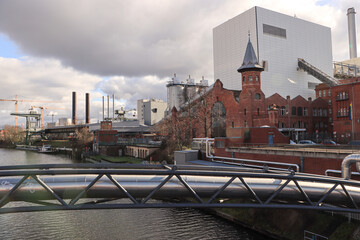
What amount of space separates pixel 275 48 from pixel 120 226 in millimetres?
56635

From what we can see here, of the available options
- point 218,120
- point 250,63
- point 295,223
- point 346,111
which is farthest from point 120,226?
point 346,111


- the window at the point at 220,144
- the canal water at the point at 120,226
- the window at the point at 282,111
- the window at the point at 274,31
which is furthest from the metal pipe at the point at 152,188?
the window at the point at 274,31

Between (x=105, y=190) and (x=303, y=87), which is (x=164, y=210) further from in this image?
(x=303, y=87)

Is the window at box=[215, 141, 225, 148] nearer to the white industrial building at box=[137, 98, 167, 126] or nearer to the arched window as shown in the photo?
the arched window

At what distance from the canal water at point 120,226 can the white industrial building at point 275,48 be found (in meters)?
46.2

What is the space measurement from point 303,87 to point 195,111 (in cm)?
3254

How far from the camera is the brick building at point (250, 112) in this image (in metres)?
44.8

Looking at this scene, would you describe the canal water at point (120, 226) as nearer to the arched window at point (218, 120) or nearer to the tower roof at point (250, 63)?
the tower roof at point (250, 63)

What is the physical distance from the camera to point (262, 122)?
4338 cm

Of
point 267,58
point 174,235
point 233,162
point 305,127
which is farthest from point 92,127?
point 174,235

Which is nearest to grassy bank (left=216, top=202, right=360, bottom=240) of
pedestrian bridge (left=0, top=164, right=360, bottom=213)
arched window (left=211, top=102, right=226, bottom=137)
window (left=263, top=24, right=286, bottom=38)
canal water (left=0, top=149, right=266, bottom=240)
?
canal water (left=0, top=149, right=266, bottom=240)

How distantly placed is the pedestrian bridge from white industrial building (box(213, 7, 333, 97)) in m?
A: 54.2

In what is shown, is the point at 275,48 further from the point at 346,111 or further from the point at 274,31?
the point at 346,111

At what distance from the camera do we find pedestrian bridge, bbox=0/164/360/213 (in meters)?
7.87
